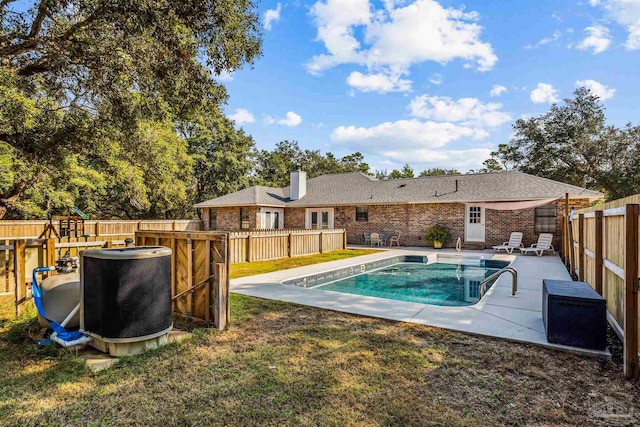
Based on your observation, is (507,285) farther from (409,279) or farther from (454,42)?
(454,42)

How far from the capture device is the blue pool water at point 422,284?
27.6ft

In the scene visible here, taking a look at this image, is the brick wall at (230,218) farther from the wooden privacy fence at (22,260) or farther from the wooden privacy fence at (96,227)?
the wooden privacy fence at (22,260)

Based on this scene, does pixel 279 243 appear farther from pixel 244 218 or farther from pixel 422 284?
pixel 244 218

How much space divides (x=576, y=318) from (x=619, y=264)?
2.62 ft

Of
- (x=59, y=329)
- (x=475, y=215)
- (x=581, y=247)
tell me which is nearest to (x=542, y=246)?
(x=475, y=215)

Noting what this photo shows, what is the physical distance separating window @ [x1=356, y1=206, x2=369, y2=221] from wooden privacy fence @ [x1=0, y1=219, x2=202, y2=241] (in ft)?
35.8

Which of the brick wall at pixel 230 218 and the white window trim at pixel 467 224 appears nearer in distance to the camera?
the white window trim at pixel 467 224

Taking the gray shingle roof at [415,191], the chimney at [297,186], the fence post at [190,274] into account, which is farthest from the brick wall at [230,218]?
the fence post at [190,274]

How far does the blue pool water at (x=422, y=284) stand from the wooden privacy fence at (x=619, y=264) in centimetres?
284

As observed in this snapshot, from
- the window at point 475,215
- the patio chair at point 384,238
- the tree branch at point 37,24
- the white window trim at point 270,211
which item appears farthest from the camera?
the white window trim at point 270,211

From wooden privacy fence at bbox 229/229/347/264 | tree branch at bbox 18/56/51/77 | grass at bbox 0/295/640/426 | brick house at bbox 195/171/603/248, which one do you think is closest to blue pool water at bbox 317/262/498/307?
grass at bbox 0/295/640/426

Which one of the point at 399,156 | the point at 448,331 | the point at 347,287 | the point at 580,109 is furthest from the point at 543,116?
the point at 448,331

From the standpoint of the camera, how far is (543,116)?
30.9 metres

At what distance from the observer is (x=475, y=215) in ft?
57.1
